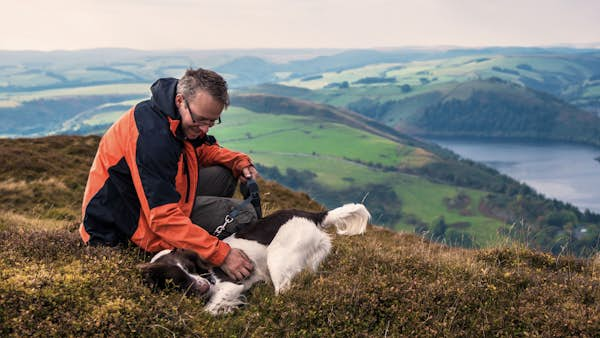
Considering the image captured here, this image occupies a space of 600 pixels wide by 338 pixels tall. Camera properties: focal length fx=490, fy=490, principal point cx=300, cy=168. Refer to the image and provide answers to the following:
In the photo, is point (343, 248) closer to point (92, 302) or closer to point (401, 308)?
point (401, 308)

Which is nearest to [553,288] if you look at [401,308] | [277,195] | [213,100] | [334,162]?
[401,308]

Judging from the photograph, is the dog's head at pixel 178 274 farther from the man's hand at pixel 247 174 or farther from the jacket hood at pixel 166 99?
the man's hand at pixel 247 174

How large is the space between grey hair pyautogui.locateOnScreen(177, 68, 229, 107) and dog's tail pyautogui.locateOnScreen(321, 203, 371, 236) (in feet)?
6.50

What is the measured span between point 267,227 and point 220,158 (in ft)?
5.17

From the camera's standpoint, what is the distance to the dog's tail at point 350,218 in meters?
6.06

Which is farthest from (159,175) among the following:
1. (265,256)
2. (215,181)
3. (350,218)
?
(350,218)

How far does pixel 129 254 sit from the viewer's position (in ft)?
18.6

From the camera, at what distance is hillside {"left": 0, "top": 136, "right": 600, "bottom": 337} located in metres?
4.31

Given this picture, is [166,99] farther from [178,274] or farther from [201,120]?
[178,274]

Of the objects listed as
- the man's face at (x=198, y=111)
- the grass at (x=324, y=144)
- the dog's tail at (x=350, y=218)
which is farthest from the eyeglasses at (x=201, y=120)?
the grass at (x=324, y=144)

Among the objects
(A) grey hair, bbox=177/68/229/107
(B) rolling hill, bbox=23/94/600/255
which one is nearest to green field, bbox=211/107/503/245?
(B) rolling hill, bbox=23/94/600/255

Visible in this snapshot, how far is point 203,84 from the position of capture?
5.00 metres

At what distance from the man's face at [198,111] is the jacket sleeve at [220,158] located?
1.55m

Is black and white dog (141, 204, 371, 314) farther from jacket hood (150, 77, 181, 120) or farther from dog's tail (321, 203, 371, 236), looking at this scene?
jacket hood (150, 77, 181, 120)
